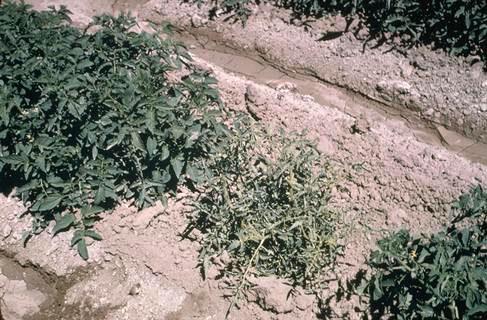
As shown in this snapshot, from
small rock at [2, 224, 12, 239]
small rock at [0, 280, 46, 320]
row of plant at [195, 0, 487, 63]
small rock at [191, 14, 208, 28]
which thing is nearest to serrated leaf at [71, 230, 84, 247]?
small rock at [0, 280, 46, 320]

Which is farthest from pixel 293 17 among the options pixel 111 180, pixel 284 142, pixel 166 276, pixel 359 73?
pixel 166 276

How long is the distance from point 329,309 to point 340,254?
13.8 inches

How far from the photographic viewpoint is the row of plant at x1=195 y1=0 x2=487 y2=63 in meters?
3.50

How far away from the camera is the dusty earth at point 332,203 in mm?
2867

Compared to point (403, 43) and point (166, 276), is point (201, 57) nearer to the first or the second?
point (403, 43)

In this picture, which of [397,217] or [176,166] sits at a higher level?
[176,166]

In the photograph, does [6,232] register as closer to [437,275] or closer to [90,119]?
[90,119]

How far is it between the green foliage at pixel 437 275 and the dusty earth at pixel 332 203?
0.33 meters

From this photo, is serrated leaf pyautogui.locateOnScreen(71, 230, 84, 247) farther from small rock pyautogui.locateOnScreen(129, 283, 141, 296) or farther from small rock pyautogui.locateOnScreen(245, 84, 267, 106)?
small rock pyautogui.locateOnScreen(245, 84, 267, 106)

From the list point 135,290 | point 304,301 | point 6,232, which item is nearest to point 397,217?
point 304,301

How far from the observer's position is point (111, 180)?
2887 millimetres

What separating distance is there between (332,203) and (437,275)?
96 centimetres

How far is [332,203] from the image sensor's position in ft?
9.96

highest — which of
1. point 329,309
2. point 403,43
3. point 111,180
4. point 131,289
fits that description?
point 403,43
